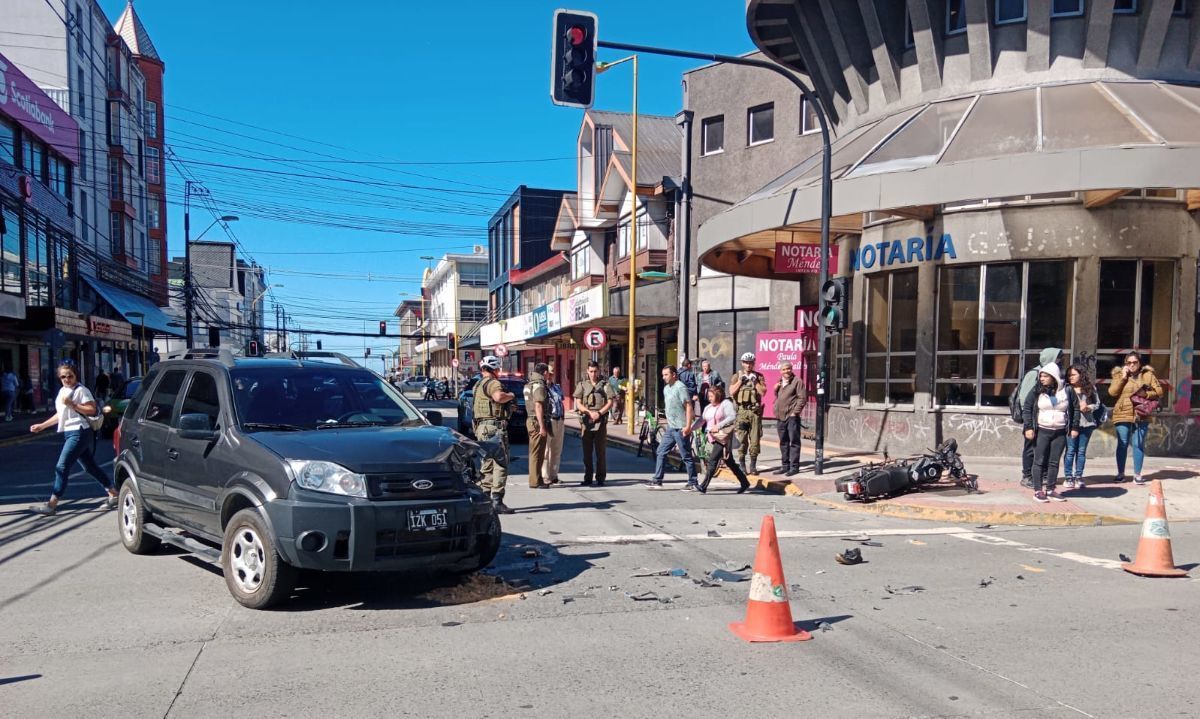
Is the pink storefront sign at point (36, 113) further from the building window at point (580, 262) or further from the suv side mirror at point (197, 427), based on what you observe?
the suv side mirror at point (197, 427)

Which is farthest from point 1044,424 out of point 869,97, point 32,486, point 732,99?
point 732,99

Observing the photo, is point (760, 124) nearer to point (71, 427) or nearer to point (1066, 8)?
point (1066, 8)

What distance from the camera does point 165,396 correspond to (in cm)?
733

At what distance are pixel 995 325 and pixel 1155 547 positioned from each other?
313 inches

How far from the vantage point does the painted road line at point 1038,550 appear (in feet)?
25.1

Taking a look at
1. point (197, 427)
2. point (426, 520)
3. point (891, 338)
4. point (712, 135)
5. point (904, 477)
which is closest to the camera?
point (426, 520)

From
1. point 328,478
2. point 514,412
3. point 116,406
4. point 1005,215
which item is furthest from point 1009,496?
point 116,406

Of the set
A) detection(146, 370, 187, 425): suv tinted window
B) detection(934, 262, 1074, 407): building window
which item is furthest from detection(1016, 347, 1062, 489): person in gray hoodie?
detection(146, 370, 187, 425): suv tinted window

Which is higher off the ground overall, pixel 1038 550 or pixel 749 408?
pixel 749 408

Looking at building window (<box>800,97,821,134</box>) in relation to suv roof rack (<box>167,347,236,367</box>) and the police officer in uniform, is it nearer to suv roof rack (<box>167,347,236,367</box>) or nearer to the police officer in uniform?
the police officer in uniform

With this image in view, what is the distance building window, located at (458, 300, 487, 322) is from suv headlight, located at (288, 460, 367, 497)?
246 feet

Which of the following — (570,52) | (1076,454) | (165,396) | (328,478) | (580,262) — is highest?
(570,52)

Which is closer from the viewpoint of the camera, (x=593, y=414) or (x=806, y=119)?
(x=593, y=414)

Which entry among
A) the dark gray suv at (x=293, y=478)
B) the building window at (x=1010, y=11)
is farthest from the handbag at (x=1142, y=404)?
the dark gray suv at (x=293, y=478)
